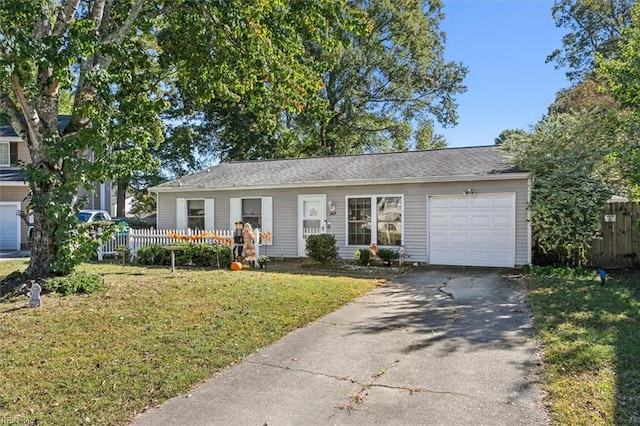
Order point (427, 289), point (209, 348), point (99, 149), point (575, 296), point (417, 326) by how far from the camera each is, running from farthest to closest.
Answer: point (427, 289)
point (575, 296)
point (99, 149)
point (417, 326)
point (209, 348)

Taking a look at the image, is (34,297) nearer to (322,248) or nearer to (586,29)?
(322,248)

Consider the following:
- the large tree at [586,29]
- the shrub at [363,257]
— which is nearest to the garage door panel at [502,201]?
the shrub at [363,257]

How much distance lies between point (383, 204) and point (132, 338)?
30.4ft

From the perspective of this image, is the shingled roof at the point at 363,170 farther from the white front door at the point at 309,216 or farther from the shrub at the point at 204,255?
the shrub at the point at 204,255

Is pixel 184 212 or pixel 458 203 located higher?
pixel 458 203

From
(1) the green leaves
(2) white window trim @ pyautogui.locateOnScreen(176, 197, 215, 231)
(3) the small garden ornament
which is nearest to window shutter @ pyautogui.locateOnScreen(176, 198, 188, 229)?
(2) white window trim @ pyautogui.locateOnScreen(176, 197, 215, 231)

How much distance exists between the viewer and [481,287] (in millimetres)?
8867

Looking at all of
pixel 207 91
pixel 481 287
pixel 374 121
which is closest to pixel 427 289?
pixel 481 287

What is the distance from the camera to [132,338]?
5199mm

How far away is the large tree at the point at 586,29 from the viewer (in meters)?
23.4

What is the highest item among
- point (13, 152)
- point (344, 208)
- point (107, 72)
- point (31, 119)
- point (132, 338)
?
point (13, 152)

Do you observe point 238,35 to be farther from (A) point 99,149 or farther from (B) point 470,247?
(B) point 470,247

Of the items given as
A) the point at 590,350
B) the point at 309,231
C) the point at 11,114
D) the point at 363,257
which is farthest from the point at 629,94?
the point at 11,114

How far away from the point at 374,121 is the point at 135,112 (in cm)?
2317
